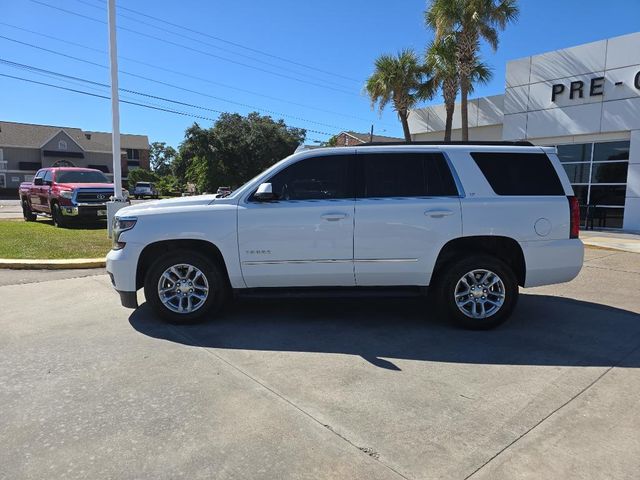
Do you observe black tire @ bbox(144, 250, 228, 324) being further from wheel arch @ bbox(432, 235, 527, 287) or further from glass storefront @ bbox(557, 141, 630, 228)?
glass storefront @ bbox(557, 141, 630, 228)

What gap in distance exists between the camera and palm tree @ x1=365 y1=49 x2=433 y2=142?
66.3 feet

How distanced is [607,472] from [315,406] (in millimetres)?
1805

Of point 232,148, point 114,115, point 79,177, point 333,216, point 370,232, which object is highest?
point 232,148

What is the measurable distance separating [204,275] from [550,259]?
146 inches

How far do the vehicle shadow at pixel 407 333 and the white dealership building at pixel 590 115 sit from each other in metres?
12.5

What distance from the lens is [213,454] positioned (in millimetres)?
2812

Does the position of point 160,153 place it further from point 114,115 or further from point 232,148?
point 114,115

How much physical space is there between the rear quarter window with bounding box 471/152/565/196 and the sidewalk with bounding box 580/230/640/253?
808 cm

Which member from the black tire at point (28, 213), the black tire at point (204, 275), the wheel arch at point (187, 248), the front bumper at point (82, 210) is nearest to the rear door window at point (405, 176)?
the wheel arch at point (187, 248)

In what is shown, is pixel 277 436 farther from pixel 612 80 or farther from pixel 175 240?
pixel 612 80

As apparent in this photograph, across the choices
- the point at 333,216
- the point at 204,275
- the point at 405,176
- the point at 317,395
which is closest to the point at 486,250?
the point at 405,176

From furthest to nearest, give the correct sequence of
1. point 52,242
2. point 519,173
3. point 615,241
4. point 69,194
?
point 69,194 → point 615,241 → point 52,242 → point 519,173

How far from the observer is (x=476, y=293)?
16.7ft

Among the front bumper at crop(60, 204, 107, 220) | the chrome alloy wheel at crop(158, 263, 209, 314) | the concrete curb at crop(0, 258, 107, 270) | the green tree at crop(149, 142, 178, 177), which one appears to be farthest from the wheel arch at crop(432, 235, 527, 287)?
the green tree at crop(149, 142, 178, 177)
